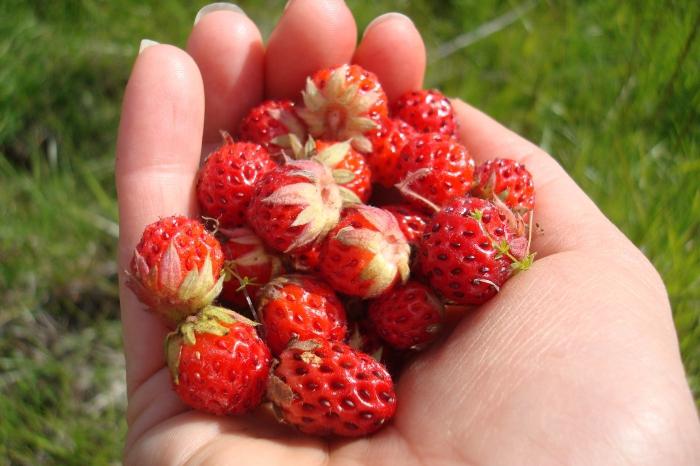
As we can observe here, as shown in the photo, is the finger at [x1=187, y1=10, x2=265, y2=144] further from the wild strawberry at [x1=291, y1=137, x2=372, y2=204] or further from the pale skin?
the wild strawberry at [x1=291, y1=137, x2=372, y2=204]

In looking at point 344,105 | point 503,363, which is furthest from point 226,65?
point 503,363

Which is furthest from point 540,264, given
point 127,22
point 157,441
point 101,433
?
point 127,22

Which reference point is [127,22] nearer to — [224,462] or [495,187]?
[495,187]

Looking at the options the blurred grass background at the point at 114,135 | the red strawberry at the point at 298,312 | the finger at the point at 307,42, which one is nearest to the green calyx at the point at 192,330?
the red strawberry at the point at 298,312

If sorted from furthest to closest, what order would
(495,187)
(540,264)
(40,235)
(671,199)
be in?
1. (40,235)
2. (671,199)
3. (495,187)
4. (540,264)

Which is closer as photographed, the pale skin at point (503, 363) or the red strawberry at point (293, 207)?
the pale skin at point (503, 363)

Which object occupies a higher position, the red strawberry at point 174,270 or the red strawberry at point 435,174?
the red strawberry at point 435,174

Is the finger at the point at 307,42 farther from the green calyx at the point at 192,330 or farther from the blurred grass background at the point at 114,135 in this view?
the green calyx at the point at 192,330
